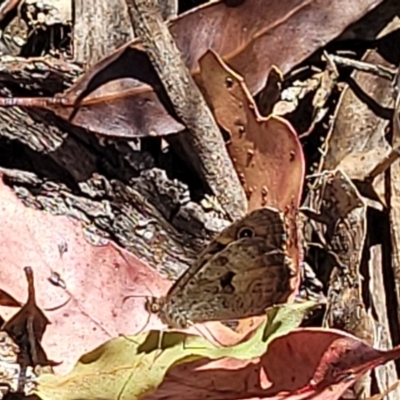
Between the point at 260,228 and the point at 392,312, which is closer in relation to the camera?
the point at 260,228

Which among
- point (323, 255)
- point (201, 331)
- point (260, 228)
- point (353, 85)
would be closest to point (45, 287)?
point (201, 331)

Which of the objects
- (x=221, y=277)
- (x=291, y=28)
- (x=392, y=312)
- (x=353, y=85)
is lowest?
(x=392, y=312)

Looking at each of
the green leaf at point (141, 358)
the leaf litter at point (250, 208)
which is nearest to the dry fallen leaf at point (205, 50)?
the leaf litter at point (250, 208)

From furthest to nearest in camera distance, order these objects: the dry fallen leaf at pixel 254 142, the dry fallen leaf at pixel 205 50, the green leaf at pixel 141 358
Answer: the dry fallen leaf at pixel 205 50
the dry fallen leaf at pixel 254 142
the green leaf at pixel 141 358

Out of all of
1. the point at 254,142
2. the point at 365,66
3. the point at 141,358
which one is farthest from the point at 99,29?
the point at 141,358

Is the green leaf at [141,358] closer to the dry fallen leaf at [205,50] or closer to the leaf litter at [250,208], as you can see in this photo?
the leaf litter at [250,208]

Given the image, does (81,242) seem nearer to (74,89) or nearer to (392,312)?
(74,89)

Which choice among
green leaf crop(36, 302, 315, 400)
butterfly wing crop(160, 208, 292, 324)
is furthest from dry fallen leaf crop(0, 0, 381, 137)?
green leaf crop(36, 302, 315, 400)
